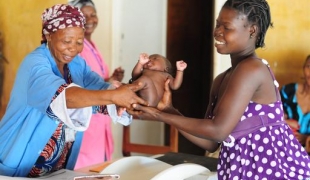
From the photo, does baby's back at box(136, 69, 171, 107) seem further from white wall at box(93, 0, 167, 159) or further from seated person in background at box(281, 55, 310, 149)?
white wall at box(93, 0, 167, 159)

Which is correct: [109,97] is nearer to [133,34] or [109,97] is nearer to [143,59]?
[143,59]

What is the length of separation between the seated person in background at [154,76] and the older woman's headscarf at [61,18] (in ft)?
0.89

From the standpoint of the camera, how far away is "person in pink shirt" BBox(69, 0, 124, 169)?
2.87 metres

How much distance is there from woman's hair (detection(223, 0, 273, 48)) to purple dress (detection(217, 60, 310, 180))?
8.2 inches

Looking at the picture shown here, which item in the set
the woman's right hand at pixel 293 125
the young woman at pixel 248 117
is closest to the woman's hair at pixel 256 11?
the young woman at pixel 248 117

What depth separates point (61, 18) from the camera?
5.31ft

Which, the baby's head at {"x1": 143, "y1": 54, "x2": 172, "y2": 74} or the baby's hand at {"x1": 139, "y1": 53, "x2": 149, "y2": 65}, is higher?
the baby's hand at {"x1": 139, "y1": 53, "x2": 149, "y2": 65}

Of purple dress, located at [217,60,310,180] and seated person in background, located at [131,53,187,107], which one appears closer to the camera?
purple dress, located at [217,60,310,180]

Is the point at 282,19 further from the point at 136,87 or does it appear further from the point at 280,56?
the point at 136,87

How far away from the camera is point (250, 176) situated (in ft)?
4.29

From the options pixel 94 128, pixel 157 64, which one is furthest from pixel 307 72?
pixel 157 64

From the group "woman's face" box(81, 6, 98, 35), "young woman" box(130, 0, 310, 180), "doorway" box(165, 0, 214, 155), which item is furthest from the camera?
"doorway" box(165, 0, 214, 155)

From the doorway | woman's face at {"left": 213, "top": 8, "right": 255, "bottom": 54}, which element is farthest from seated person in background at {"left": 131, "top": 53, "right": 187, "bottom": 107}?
the doorway

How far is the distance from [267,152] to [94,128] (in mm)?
1766
